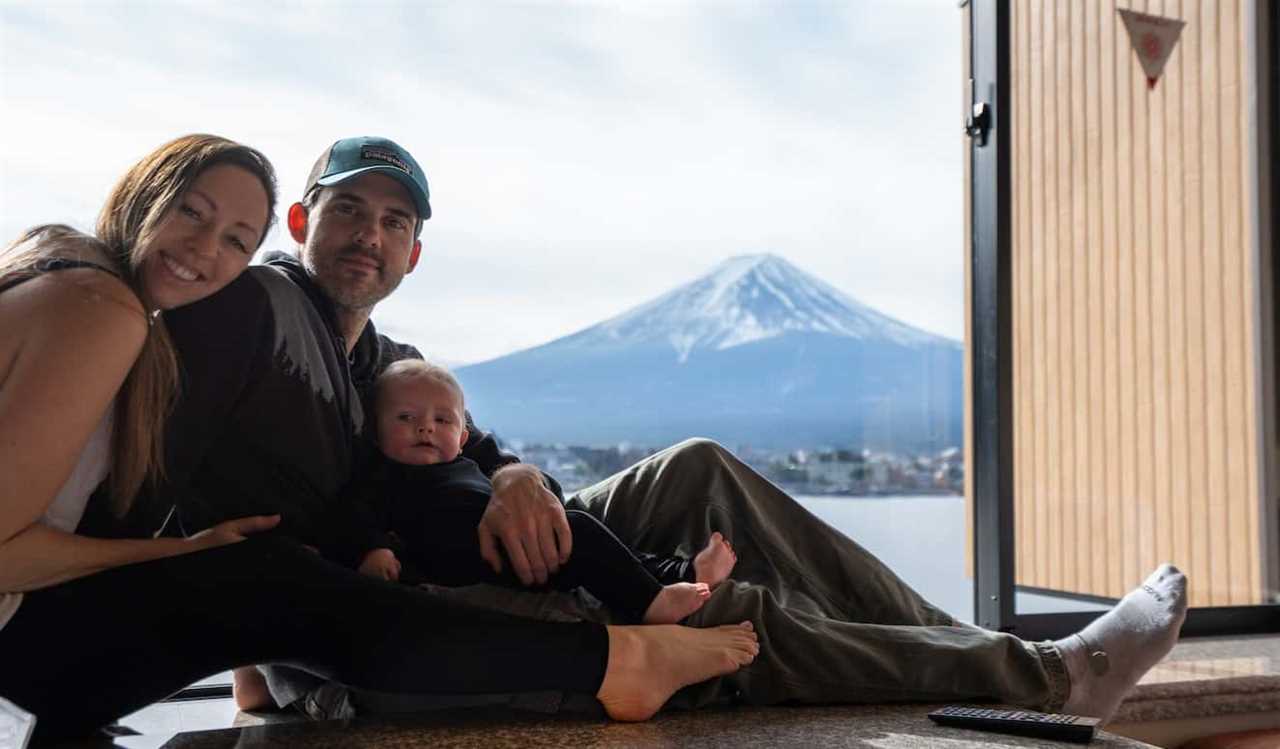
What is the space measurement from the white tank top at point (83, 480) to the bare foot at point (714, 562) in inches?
32.4

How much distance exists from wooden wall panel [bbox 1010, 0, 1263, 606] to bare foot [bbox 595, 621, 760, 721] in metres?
1.48

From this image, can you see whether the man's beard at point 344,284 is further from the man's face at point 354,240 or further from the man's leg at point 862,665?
the man's leg at point 862,665

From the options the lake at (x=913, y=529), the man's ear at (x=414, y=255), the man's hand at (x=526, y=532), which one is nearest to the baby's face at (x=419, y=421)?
the man's hand at (x=526, y=532)

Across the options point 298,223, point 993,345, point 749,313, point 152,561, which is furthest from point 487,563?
point 749,313

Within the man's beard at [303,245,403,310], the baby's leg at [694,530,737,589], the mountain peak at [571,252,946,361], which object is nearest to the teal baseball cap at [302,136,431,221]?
the man's beard at [303,245,403,310]

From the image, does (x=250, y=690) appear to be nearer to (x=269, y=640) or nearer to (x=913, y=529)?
(x=269, y=640)

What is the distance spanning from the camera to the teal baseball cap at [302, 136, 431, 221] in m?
1.69

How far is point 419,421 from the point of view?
166 cm

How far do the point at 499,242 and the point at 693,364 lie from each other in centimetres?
89

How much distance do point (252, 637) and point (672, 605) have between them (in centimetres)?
57

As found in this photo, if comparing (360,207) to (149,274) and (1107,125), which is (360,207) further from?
(1107,125)

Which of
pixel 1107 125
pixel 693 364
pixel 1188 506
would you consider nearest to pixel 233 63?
pixel 693 364

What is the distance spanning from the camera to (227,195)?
1521 mm

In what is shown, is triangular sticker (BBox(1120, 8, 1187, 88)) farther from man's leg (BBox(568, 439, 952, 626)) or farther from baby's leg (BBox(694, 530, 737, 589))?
baby's leg (BBox(694, 530, 737, 589))
